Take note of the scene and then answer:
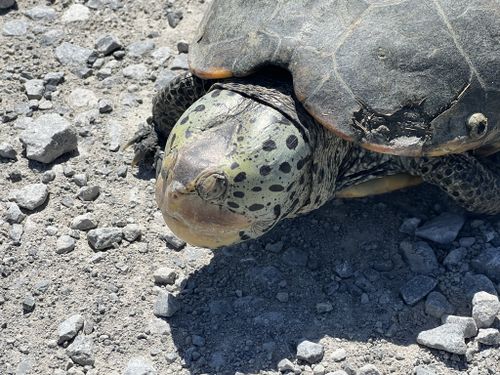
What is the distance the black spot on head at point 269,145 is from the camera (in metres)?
4.75

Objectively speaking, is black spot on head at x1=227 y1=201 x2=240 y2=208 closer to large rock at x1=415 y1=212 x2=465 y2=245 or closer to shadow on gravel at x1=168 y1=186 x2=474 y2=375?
shadow on gravel at x1=168 y1=186 x2=474 y2=375

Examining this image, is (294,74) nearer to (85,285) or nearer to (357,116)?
(357,116)

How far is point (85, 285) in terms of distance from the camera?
539 centimetres

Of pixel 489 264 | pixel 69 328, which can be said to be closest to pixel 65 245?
pixel 69 328

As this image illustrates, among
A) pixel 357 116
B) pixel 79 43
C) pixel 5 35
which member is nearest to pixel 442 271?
pixel 357 116

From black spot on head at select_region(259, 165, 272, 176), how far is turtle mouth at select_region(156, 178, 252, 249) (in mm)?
265

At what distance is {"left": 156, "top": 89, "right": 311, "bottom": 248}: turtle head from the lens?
469 cm

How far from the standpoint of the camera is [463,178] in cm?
542

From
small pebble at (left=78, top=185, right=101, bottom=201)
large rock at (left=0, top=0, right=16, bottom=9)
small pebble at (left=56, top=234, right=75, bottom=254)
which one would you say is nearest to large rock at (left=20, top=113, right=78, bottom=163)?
small pebble at (left=78, top=185, right=101, bottom=201)

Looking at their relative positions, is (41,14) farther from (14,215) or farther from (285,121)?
(285,121)

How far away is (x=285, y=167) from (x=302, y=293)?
0.87m

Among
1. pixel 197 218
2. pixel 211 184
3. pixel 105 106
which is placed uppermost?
pixel 211 184

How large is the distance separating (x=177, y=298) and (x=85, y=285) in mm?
547

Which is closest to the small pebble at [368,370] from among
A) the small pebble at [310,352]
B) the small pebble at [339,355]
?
the small pebble at [339,355]
